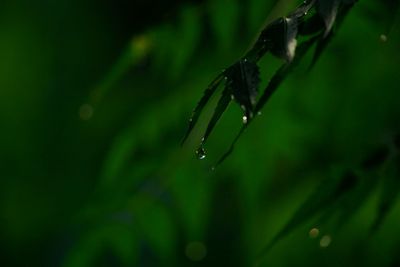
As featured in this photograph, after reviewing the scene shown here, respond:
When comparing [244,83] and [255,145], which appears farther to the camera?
[255,145]

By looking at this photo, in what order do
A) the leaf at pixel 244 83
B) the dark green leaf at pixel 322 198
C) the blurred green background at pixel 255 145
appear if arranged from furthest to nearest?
the blurred green background at pixel 255 145
the dark green leaf at pixel 322 198
the leaf at pixel 244 83

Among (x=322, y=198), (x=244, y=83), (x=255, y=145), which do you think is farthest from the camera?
(x=255, y=145)

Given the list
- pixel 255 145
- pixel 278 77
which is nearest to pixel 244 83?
pixel 278 77

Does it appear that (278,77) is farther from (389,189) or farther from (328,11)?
(389,189)

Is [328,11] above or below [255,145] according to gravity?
below

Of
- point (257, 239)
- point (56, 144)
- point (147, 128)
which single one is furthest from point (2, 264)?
point (147, 128)

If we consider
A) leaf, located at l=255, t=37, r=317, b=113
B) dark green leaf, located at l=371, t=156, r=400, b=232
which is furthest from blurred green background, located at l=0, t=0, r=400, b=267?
leaf, located at l=255, t=37, r=317, b=113

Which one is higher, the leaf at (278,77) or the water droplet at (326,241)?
the leaf at (278,77)

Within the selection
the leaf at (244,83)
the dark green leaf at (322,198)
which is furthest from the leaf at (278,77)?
A: the dark green leaf at (322,198)

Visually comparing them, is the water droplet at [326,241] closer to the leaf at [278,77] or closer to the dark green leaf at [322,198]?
the dark green leaf at [322,198]

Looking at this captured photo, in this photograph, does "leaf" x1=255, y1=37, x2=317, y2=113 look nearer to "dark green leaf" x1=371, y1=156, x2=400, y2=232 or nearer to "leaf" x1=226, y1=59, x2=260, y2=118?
"leaf" x1=226, y1=59, x2=260, y2=118
